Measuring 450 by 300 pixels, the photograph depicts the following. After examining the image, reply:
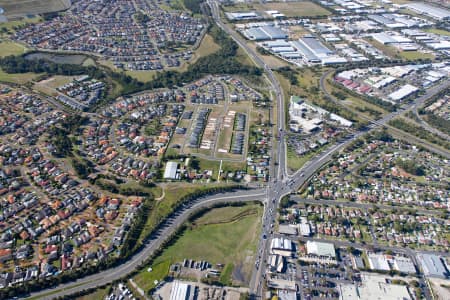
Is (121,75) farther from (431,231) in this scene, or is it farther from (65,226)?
(431,231)

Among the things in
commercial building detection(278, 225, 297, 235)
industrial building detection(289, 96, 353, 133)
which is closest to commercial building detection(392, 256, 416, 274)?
commercial building detection(278, 225, 297, 235)

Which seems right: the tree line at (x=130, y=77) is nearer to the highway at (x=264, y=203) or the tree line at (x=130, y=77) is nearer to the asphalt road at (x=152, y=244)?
the highway at (x=264, y=203)

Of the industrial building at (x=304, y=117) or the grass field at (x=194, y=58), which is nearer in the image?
the industrial building at (x=304, y=117)

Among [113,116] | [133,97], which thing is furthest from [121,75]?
[113,116]

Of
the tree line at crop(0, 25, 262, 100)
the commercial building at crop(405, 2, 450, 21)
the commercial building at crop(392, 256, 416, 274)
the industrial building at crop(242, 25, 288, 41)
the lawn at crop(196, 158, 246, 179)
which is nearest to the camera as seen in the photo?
the commercial building at crop(392, 256, 416, 274)

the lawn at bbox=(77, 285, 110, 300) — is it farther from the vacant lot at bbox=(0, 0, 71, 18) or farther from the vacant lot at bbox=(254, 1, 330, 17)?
the vacant lot at bbox=(254, 1, 330, 17)

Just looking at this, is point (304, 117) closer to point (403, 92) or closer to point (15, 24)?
point (403, 92)

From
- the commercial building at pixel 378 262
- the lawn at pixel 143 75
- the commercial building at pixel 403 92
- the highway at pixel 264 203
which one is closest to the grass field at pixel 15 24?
the lawn at pixel 143 75
